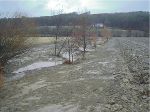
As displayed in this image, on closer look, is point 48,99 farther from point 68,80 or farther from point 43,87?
point 68,80

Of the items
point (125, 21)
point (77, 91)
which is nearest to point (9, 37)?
point (77, 91)

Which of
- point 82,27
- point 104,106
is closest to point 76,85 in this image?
point 104,106

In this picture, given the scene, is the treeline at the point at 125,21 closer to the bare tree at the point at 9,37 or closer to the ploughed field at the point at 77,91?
the bare tree at the point at 9,37

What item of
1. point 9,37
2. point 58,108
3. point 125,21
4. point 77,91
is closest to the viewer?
point 58,108

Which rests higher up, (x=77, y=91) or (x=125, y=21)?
(x=125, y=21)

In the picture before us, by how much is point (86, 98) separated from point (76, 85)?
423 cm

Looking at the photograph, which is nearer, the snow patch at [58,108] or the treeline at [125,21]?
the snow patch at [58,108]

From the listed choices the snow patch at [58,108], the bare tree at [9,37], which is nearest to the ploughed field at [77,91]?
the snow patch at [58,108]

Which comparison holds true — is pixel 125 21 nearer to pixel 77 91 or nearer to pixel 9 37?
pixel 9 37

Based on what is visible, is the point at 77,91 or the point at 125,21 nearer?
the point at 77,91

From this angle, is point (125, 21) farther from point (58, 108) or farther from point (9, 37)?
point (58, 108)

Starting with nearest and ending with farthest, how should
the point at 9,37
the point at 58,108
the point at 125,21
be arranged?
the point at 58,108, the point at 9,37, the point at 125,21

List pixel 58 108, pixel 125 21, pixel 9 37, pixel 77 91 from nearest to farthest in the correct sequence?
pixel 58 108
pixel 77 91
pixel 9 37
pixel 125 21

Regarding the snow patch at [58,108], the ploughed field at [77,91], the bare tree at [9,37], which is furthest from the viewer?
the bare tree at [9,37]
